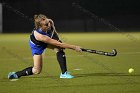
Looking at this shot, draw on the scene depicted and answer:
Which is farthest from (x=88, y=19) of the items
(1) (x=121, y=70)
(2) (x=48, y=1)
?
(1) (x=121, y=70)

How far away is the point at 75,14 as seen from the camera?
3944cm

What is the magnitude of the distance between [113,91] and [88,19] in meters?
31.7

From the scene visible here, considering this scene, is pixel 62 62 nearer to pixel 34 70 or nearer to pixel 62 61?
pixel 62 61

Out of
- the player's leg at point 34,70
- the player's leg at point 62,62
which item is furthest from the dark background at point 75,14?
the player's leg at point 34,70

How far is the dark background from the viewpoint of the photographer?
38.6m

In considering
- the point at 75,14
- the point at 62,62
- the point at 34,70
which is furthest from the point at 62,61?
the point at 75,14

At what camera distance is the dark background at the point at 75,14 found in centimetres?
3862

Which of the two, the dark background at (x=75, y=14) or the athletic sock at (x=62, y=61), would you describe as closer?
the athletic sock at (x=62, y=61)

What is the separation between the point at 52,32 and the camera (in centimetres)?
1034

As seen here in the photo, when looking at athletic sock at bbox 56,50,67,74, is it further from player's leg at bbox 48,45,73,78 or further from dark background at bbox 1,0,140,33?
A: dark background at bbox 1,0,140,33

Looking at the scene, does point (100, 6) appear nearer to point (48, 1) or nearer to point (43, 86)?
point (48, 1)

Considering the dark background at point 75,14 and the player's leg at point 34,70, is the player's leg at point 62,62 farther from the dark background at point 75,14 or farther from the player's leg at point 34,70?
the dark background at point 75,14

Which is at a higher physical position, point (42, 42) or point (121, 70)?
point (42, 42)

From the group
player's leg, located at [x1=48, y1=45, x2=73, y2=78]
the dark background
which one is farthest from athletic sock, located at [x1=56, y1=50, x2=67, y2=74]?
the dark background
